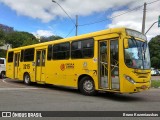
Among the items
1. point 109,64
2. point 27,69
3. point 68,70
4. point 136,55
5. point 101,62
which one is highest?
point 136,55

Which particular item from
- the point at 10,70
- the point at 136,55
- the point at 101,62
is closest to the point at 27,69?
the point at 10,70

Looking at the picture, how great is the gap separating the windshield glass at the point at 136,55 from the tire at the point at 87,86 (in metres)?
2.38

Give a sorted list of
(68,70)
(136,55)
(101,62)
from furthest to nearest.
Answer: (68,70) < (101,62) < (136,55)

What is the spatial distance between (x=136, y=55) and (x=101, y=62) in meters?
1.69

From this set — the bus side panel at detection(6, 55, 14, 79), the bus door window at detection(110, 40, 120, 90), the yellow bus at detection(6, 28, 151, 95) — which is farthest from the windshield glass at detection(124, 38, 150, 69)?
the bus side panel at detection(6, 55, 14, 79)

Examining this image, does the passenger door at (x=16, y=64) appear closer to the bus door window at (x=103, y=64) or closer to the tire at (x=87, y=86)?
the tire at (x=87, y=86)

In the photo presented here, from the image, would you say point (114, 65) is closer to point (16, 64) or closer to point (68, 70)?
point (68, 70)

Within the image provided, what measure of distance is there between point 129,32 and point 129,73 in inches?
76.5

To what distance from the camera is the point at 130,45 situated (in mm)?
12672

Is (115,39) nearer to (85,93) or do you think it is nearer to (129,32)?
(129,32)

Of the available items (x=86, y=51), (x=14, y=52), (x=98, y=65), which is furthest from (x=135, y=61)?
(x=14, y=52)

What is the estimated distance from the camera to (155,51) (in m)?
74.0

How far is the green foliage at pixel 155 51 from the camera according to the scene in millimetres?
71731

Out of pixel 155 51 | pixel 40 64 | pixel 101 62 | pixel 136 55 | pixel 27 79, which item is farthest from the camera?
pixel 155 51
